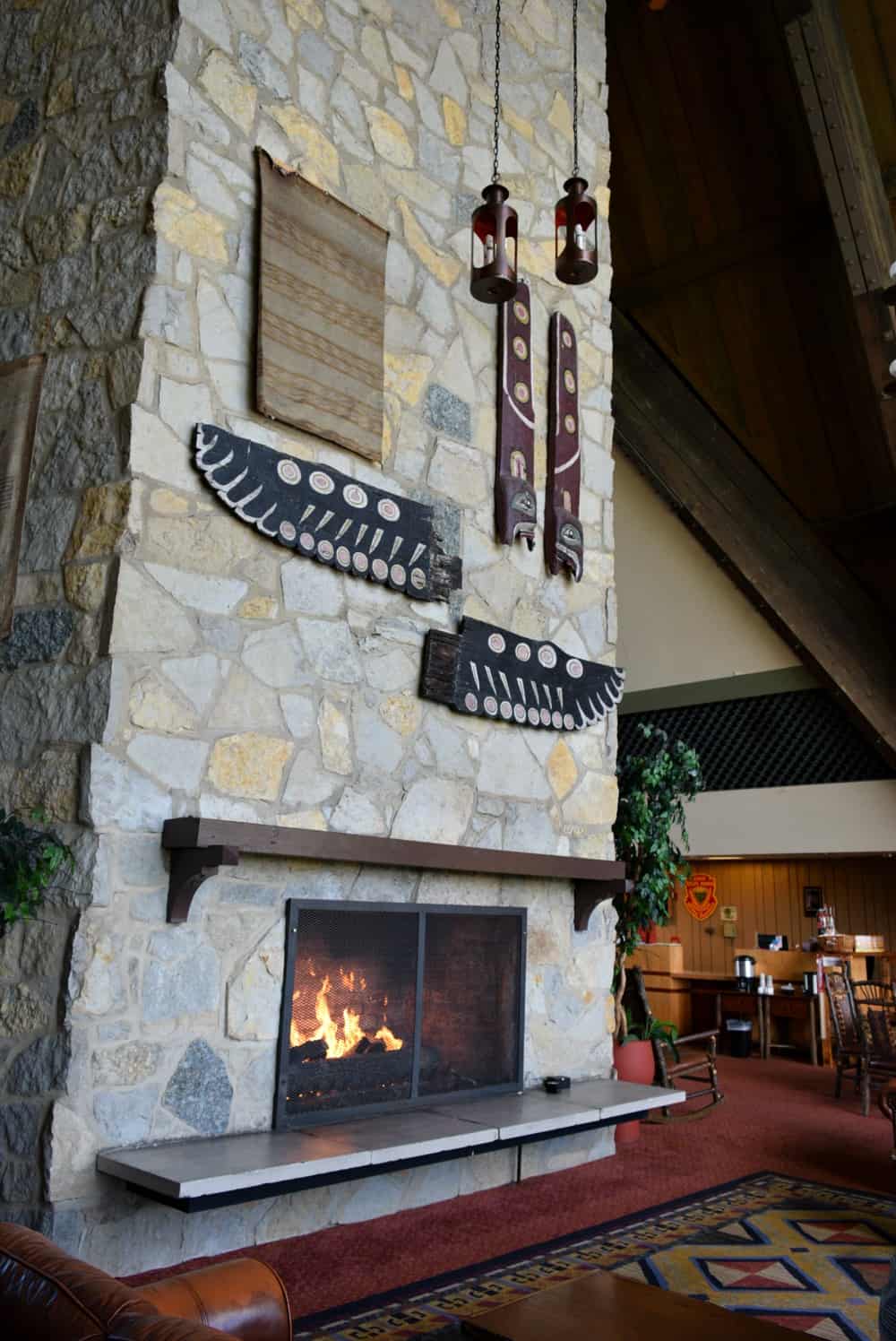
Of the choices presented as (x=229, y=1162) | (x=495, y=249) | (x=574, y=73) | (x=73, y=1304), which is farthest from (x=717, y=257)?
(x=73, y=1304)

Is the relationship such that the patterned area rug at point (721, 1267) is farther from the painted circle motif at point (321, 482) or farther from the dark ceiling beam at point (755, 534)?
the dark ceiling beam at point (755, 534)

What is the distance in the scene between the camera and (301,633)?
145 inches

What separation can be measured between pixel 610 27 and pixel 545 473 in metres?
4.23

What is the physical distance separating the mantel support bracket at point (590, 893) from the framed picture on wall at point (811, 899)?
628cm

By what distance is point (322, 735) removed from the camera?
372 cm

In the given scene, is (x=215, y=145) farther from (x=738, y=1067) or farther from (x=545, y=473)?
(x=738, y=1067)

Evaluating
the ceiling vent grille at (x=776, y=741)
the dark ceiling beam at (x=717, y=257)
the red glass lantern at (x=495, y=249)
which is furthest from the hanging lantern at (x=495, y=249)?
the ceiling vent grille at (x=776, y=741)

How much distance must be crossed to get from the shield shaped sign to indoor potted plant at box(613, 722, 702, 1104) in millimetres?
5166

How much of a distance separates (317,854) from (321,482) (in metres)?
1.31

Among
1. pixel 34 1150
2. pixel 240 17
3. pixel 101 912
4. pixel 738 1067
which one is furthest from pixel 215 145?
pixel 738 1067

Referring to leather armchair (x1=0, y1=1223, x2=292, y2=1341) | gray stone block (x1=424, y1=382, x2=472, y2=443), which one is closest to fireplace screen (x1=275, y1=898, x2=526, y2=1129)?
leather armchair (x1=0, y1=1223, x2=292, y2=1341)

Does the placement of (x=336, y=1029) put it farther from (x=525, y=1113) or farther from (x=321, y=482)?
(x=321, y=482)

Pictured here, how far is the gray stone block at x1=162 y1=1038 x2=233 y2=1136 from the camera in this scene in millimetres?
3152

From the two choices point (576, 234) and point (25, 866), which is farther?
point (576, 234)
